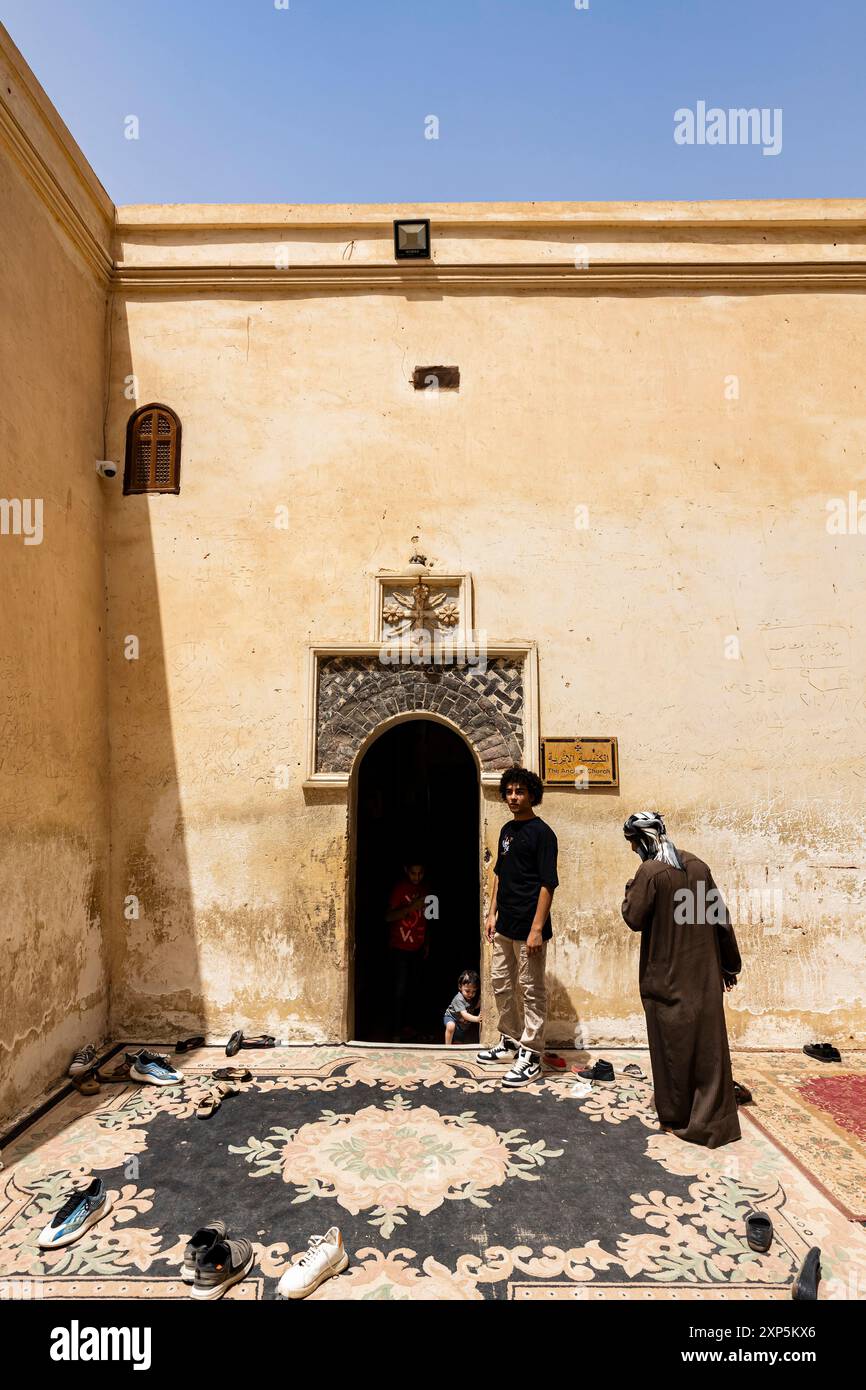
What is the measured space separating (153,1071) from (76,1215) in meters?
1.46

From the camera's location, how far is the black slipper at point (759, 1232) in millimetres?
2859

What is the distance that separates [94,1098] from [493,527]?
4.19 meters

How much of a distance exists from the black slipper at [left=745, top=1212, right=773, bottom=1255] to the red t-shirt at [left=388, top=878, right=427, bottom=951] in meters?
3.16

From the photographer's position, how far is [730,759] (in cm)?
504

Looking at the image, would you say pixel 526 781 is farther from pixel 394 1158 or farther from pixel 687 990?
pixel 394 1158

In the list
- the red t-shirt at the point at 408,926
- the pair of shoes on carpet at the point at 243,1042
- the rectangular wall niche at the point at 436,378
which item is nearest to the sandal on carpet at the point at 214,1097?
the pair of shoes on carpet at the point at 243,1042

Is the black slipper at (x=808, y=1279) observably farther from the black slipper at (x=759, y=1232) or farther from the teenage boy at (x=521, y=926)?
the teenage boy at (x=521, y=926)

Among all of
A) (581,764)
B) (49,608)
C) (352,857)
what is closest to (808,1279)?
(581,764)

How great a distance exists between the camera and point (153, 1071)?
175 inches

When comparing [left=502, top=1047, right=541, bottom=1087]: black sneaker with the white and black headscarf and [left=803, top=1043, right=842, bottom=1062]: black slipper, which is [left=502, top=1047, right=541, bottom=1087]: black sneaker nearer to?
the white and black headscarf

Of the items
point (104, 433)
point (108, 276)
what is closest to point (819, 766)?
point (104, 433)
